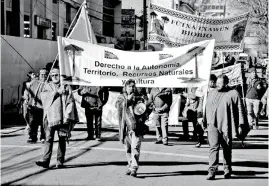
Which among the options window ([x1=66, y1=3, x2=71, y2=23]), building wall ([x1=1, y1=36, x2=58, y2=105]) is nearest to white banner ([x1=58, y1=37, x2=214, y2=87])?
building wall ([x1=1, y1=36, x2=58, y2=105])

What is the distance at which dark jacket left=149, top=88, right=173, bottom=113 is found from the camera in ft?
43.8

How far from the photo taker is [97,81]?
11984 millimetres

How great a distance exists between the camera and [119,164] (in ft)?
33.8

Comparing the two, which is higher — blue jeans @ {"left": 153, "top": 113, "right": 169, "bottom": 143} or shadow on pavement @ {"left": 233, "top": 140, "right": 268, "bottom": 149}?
blue jeans @ {"left": 153, "top": 113, "right": 169, "bottom": 143}

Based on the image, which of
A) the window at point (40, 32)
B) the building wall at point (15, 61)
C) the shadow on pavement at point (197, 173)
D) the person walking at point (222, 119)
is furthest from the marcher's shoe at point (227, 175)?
the window at point (40, 32)

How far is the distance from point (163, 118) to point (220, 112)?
417cm

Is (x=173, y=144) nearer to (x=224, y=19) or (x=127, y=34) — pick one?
(x=224, y=19)

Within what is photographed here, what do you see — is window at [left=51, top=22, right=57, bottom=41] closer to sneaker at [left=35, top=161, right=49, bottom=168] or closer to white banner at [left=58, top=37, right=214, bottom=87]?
white banner at [left=58, top=37, right=214, bottom=87]

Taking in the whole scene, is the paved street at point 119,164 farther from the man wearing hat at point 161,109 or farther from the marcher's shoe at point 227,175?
the man wearing hat at point 161,109

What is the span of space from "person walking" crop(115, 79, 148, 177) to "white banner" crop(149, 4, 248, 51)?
6.31m

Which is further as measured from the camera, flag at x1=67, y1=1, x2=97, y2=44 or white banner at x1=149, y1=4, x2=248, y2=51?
white banner at x1=149, y1=4, x2=248, y2=51

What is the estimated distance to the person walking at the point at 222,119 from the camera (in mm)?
9055

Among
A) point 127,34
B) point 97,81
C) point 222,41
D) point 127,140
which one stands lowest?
point 127,140

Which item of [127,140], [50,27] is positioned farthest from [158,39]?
[50,27]
